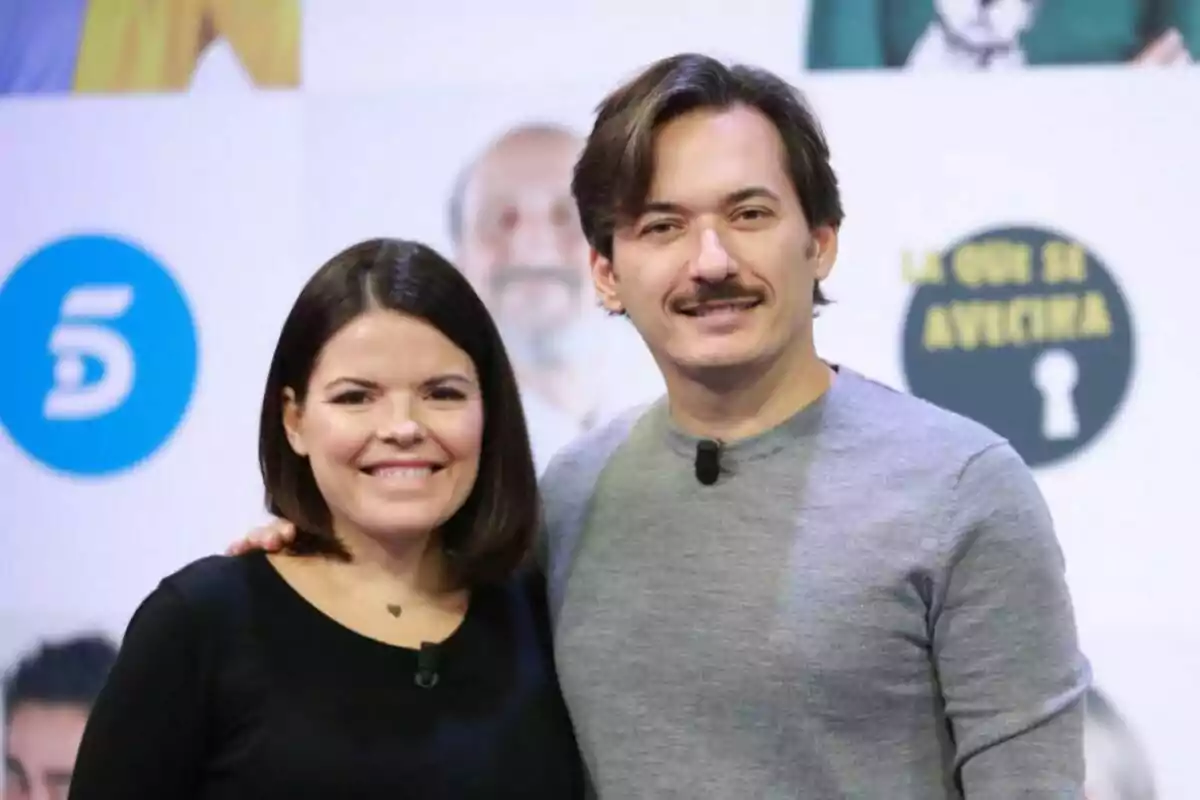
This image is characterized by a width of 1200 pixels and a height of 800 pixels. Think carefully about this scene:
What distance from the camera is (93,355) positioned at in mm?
2029

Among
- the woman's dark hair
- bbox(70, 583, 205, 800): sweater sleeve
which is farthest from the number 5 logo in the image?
bbox(70, 583, 205, 800): sweater sleeve

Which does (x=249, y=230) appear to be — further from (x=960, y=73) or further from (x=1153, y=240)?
(x=1153, y=240)

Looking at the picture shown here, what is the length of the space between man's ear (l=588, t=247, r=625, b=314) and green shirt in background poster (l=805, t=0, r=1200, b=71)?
80 cm

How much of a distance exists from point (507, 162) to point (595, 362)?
0.36 m

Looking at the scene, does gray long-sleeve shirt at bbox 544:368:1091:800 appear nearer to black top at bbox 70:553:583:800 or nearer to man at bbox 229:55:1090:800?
man at bbox 229:55:1090:800

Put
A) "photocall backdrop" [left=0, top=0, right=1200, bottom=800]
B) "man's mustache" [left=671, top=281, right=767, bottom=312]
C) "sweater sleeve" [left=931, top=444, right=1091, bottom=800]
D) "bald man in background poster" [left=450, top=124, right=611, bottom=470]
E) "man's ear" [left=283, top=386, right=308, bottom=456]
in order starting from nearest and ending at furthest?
"sweater sleeve" [left=931, top=444, right=1091, bottom=800], "man's mustache" [left=671, top=281, right=767, bottom=312], "man's ear" [left=283, top=386, right=308, bottom=456], "photocall backdrop" [left=0, top=0, right=1200, bottom=800], "bald man in background poster" [left=450, top=124, right=611, bottom=470]

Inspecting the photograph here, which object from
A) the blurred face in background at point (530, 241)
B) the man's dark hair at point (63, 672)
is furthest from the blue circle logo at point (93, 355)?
the blurred face in background at point (530, 241)

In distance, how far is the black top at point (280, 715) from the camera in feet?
3.66

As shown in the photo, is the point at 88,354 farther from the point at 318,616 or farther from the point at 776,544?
the point at 776,544

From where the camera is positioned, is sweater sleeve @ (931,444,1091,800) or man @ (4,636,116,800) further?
man @ (4,636,116,800)

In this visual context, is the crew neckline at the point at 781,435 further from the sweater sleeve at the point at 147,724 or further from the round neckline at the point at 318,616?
the sweater sleeve at the point at 147,724

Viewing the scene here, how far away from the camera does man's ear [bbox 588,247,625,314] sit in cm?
126

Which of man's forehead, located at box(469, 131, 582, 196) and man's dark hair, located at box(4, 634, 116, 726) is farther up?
man's forehead, located at box(469, 131, 582, 196)

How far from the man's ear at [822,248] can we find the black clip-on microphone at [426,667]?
55 centimetres
